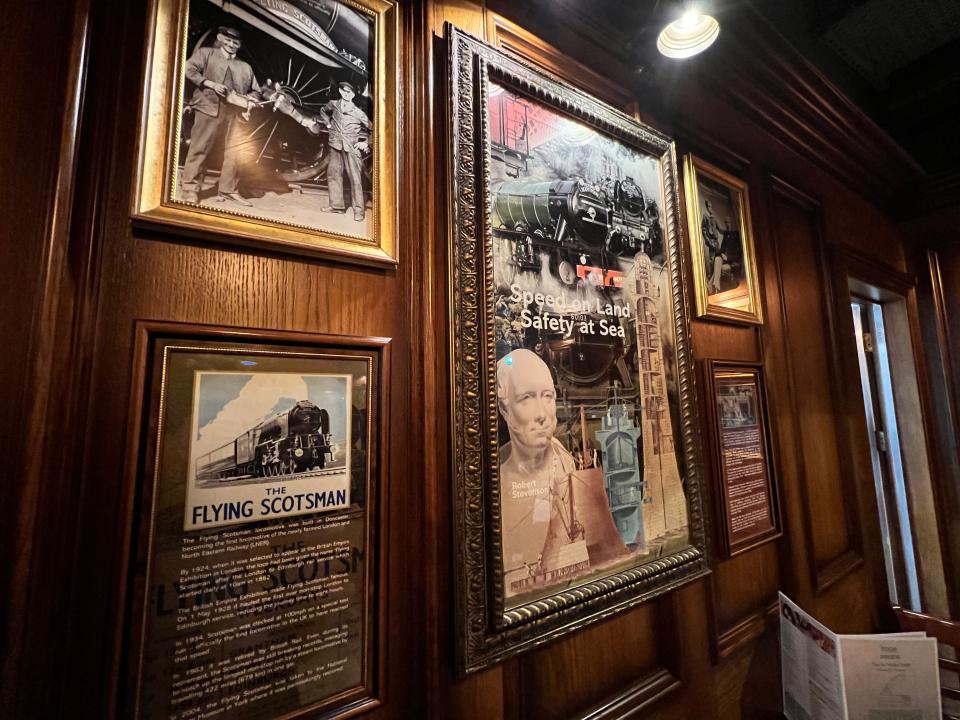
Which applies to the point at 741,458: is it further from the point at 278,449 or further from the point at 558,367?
the point at 278,449

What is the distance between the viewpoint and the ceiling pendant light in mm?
1026

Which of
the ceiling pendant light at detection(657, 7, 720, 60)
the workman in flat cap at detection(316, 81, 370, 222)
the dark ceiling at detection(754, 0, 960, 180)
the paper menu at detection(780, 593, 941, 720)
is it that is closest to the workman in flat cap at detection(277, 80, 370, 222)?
the workman in flat cap at detection(316, 81, 370, 222)

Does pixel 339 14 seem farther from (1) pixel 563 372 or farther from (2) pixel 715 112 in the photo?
(2) pixel 715 112

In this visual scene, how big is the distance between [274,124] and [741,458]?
140 cm

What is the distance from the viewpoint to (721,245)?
1.34 meters

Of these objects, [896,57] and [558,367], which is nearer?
[558,367]

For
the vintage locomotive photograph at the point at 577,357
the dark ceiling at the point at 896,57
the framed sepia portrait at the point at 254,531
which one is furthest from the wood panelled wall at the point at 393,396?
the dark ceiling at the point at 896,57

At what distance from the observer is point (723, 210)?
1383mm

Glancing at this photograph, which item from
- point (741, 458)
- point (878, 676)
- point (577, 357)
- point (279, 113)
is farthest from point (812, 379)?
point (279, 113)

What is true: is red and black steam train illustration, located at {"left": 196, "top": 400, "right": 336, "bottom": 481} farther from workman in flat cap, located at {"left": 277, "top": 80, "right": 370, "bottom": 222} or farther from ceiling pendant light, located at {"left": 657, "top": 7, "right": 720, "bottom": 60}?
ceiling pendant light, located at {"left": 657, "top": 7, "right": 720, "bottom": 60}

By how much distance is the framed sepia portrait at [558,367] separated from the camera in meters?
0.76

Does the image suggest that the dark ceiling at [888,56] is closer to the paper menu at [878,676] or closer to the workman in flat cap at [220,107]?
the workman in flat cap at [220,107]

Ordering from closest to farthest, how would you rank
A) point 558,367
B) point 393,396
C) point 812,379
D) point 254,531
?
point 254,531 < point 393,396 < point 558,367 < point 812,379

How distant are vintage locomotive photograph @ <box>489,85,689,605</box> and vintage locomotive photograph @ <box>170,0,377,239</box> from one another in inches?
10.6
